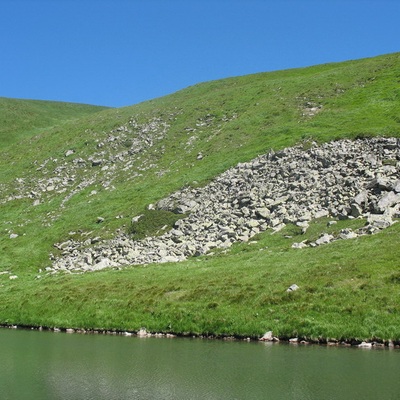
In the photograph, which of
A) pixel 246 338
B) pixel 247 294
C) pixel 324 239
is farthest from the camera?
pixel 324 239

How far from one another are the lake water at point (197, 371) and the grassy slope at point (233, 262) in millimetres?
3941

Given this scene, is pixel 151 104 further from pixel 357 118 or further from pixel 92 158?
pixel 357 118

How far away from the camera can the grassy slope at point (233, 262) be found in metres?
35.7

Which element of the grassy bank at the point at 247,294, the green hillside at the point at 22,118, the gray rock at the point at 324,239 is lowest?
the grassy bank at the point at 247,294

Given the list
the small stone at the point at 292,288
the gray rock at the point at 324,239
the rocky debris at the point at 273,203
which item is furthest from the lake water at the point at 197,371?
the rocky debris at the point at 273,203

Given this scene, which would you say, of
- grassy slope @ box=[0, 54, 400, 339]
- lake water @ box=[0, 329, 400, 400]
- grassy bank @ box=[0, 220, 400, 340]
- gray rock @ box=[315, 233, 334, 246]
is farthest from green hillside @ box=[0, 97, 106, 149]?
lake water @ box=[0, 329, 400, 400]

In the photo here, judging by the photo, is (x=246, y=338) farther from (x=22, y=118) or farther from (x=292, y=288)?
(x=22, y=118)

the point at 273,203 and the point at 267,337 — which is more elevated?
the point at 273,203

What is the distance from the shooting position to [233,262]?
50438 millimetres

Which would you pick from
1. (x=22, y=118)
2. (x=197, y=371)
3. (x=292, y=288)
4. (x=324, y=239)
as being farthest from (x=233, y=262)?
(x=22, y=118)

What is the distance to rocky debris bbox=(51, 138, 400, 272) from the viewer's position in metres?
55.4

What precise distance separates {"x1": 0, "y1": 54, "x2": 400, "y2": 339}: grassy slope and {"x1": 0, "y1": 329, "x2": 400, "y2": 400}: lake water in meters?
3.94

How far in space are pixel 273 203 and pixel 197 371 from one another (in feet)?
123

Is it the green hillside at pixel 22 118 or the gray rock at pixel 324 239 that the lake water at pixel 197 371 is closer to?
the gray rock at pixel 324 239
